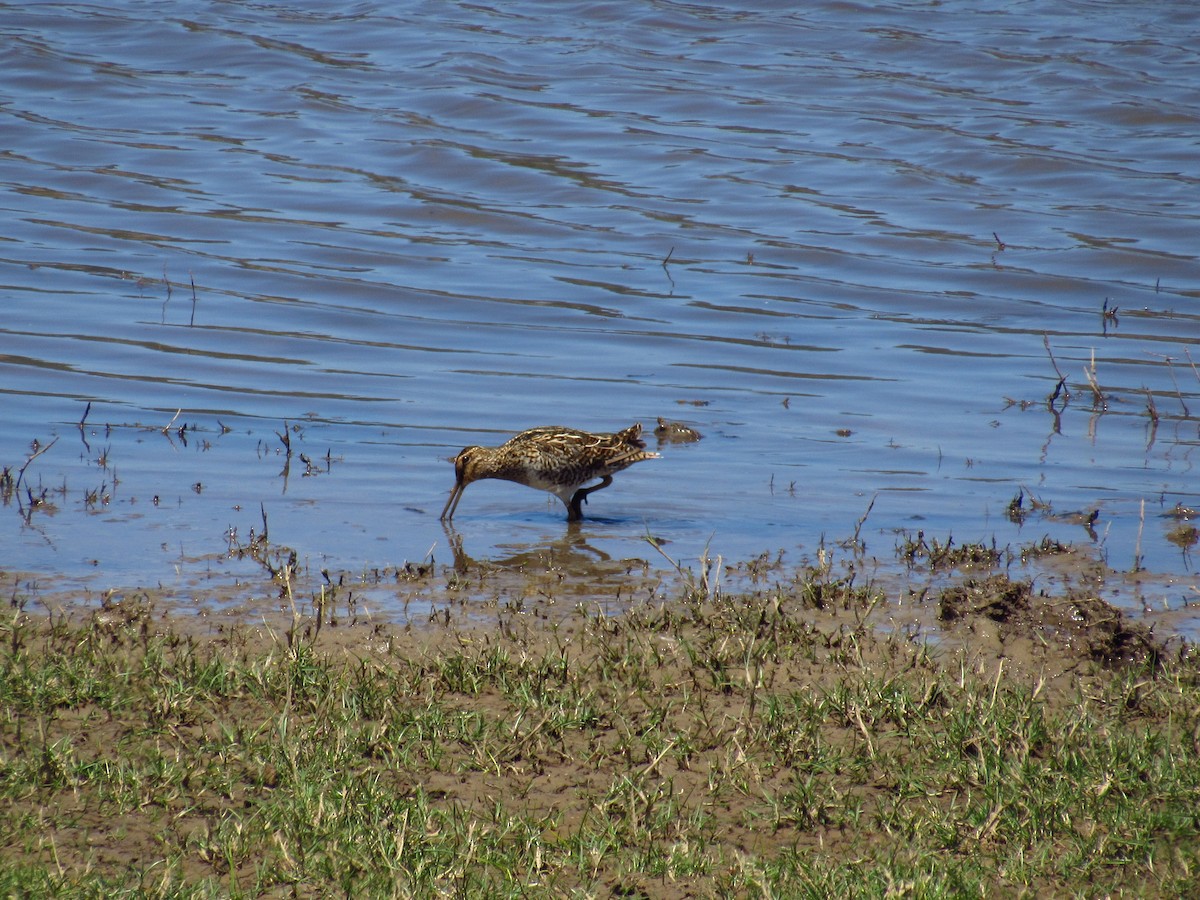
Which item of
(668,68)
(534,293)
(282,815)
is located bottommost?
(282,815)

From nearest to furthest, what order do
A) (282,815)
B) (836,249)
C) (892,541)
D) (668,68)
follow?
(282,815) → (892,541) → (836,249) → (668,68)

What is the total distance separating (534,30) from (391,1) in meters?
3.09

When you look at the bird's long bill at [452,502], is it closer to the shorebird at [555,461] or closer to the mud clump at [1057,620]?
the shorebird at [555,461]

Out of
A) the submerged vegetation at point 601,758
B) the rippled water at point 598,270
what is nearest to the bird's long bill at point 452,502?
the rippled water at point 598,270

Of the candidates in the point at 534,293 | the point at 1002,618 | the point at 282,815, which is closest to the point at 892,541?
the point at 1002,618

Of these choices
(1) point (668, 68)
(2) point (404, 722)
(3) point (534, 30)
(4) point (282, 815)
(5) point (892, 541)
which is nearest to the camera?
(4) point (282, 815)

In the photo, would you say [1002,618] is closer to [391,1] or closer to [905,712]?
[905,712]

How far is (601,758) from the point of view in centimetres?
566

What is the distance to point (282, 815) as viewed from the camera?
516 cm

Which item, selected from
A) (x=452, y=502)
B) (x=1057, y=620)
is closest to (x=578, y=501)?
(x=452, y=502)

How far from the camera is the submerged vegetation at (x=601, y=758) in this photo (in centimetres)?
495

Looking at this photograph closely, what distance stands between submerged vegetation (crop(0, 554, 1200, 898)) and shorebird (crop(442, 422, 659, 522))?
2.69 metres

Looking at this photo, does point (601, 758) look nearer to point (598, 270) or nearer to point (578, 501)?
point (578, 501)

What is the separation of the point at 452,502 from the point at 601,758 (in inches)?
155
